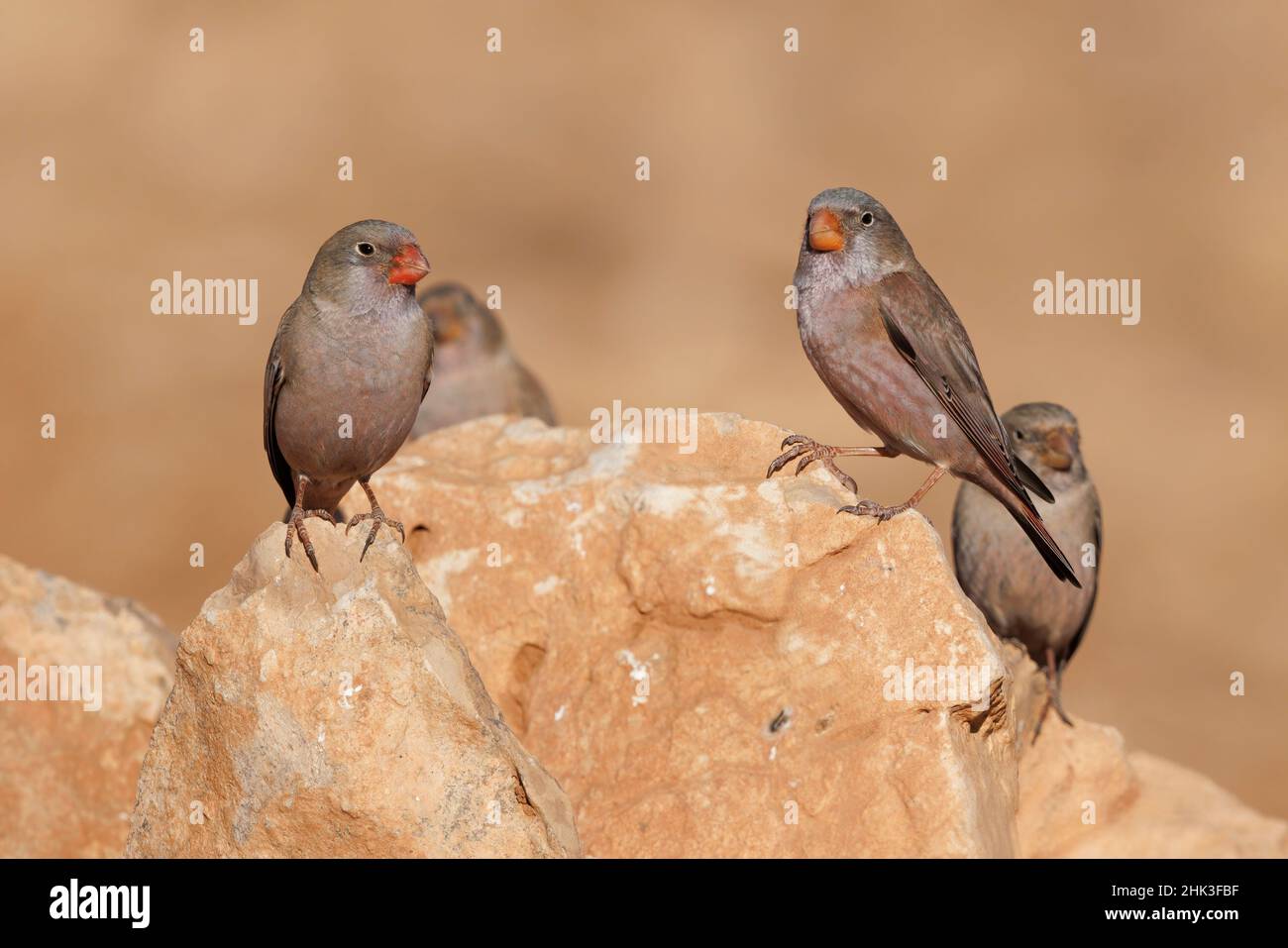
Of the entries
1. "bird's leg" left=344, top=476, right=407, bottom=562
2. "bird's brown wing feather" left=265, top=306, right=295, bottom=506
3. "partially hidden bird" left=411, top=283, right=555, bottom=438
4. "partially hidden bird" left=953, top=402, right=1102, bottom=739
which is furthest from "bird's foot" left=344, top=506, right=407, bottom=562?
"partially hidden bird" left=411, top=283, right=555, bottom=438

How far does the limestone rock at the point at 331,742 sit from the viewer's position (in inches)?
187

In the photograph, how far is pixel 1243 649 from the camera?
607 inches

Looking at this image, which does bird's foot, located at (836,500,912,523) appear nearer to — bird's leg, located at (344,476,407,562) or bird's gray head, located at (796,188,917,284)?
bird's gray head, located at (796,188,917,284)

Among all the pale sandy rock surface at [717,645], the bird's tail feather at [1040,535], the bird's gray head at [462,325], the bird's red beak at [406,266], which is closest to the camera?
the pale sandy rock surface at [717,645]

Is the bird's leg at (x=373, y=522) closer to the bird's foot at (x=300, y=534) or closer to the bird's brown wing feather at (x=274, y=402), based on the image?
the bird's foot at (x=300, y=534)

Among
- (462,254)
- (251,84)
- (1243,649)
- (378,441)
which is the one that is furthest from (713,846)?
(251,84)

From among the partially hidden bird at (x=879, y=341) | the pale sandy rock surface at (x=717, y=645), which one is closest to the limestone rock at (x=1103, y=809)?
the pale sandy rock surface at (x=717, y=645)

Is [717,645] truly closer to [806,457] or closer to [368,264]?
[806,457]

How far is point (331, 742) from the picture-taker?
→ 15.7ft

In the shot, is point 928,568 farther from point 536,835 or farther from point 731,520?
point 536,835

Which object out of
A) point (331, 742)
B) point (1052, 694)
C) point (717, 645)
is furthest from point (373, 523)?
point (1052, 694)

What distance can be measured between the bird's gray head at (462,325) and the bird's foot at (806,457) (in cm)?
570

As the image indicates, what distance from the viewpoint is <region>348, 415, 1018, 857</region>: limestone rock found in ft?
17.1

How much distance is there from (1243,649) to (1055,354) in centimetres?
405
